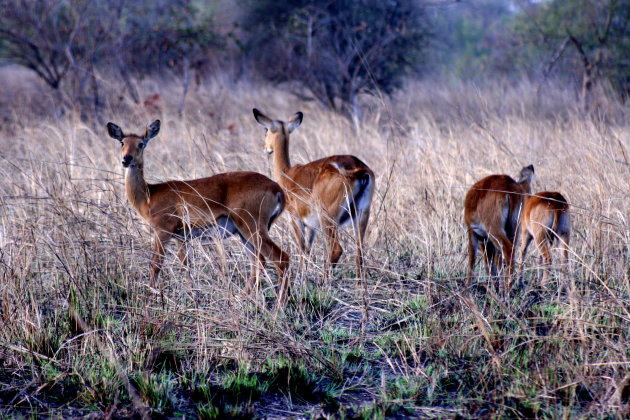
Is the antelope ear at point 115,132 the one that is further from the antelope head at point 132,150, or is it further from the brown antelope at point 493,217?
the brown antelope at point 493,217

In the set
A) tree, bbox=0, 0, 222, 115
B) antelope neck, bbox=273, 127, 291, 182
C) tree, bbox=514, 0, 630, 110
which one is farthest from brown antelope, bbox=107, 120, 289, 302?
tree, bbox=514, 0, 630, 110

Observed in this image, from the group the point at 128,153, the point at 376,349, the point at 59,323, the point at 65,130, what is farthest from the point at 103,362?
the point at 65,130

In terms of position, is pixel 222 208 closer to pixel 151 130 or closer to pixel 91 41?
pixel 151 130

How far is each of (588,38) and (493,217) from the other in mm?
11535

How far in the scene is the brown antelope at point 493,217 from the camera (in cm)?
511

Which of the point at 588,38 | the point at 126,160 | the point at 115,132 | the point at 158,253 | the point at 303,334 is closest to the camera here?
the point at 303,334

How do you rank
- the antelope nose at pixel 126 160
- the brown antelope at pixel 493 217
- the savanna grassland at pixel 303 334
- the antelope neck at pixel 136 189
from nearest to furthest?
Answer: 1. the savanna grassland at pixel 303 334
2. the brown antelope at pixel 493 217
3. the antelope nose at pixel 126 160
4. the antelope neck at pixel 136 189

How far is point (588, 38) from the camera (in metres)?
15.3

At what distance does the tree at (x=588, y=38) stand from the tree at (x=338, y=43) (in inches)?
105

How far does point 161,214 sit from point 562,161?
4272 millimetres

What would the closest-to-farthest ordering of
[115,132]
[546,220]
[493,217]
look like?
[493,217] → [546,220] → [115,132]

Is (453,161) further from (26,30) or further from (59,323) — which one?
(26,30)

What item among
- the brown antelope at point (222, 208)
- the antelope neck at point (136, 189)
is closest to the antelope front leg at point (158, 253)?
the brown antelope at point (222, 208)

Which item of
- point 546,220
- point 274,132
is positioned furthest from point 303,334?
point 274,132
